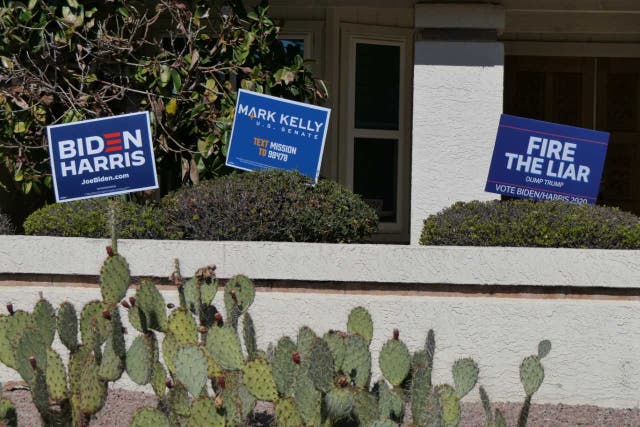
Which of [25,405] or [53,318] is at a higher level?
[53,318]

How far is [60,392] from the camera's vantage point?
4.19 m

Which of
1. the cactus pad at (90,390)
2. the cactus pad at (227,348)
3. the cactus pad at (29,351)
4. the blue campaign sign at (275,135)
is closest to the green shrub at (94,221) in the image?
the blue campaign sign at (275,135)

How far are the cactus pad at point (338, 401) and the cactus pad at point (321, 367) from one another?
0.03 meters

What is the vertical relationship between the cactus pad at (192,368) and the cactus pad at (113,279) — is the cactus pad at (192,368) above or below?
below

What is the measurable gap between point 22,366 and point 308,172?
382cm

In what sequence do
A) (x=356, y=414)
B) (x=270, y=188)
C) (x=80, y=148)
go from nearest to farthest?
(x=356, y=414) → (x=270, y=188) → (x=80, y=148)

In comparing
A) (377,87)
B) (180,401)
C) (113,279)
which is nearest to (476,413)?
(180,401)

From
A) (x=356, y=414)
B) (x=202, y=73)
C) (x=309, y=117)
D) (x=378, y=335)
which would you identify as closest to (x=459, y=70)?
(x=309, y=117)

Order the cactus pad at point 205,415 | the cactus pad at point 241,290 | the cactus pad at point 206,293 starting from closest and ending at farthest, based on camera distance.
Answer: the cactus pad at point 205,415 → the cactus pad at point 241,290 → the cactus pad at point 206,293

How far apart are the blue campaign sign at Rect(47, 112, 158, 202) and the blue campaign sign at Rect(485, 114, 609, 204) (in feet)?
8.90

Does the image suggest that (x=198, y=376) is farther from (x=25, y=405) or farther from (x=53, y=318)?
(x=25, y=405)

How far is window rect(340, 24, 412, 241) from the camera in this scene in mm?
10297

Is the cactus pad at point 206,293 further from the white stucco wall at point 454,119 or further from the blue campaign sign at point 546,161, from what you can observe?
the white stucco wall at point 454,119

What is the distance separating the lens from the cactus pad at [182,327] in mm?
4336
